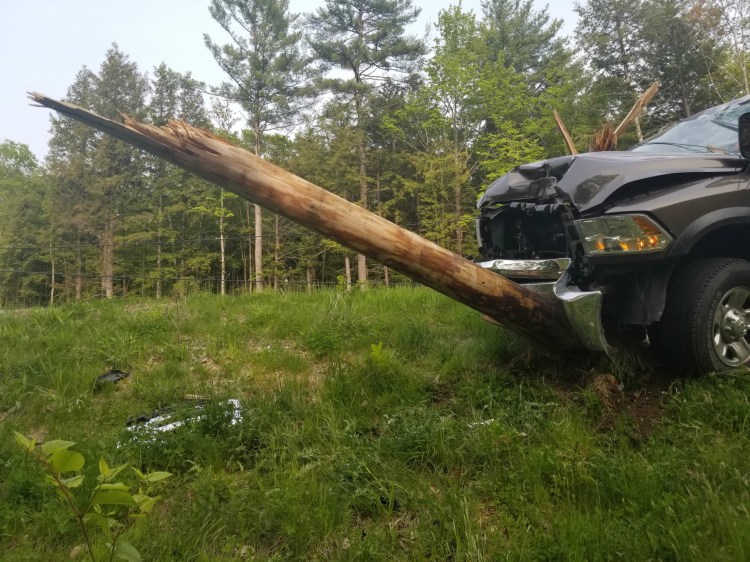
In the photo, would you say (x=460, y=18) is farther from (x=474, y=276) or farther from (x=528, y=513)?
(x=528, y=513)

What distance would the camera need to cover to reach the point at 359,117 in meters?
20.3

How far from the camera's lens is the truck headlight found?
8.15 ft

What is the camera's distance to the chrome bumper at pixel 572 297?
98.7 inches

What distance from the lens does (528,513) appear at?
75.0 inches

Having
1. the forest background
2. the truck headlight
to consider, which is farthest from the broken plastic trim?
the forest background

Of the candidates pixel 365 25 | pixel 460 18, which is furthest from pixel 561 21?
pixel 365 25

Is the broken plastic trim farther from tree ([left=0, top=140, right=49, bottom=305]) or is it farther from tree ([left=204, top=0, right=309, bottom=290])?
tree ([left=0, top=140, right=49, bottom=305])

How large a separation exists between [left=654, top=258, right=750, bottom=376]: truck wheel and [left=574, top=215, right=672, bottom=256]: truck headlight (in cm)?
39

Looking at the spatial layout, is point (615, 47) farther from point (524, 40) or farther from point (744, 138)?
point (744, 138)

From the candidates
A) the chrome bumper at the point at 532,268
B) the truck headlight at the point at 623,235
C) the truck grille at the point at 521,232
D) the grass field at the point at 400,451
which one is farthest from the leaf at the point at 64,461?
the truck grille at the point at 521,232

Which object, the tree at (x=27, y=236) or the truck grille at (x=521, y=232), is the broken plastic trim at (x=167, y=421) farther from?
the tree at (x=27, y=236)

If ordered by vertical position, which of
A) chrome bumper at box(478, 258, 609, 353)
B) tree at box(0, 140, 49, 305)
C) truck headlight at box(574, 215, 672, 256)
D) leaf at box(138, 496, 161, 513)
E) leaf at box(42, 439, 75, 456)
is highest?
tree at box(0, 140, 49, 305)

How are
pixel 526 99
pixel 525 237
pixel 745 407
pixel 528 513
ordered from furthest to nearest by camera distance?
1. pixel 526 99
2. pixel 525 237
3. pixel 745 407
4. pixel 528 513

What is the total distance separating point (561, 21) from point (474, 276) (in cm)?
3135
